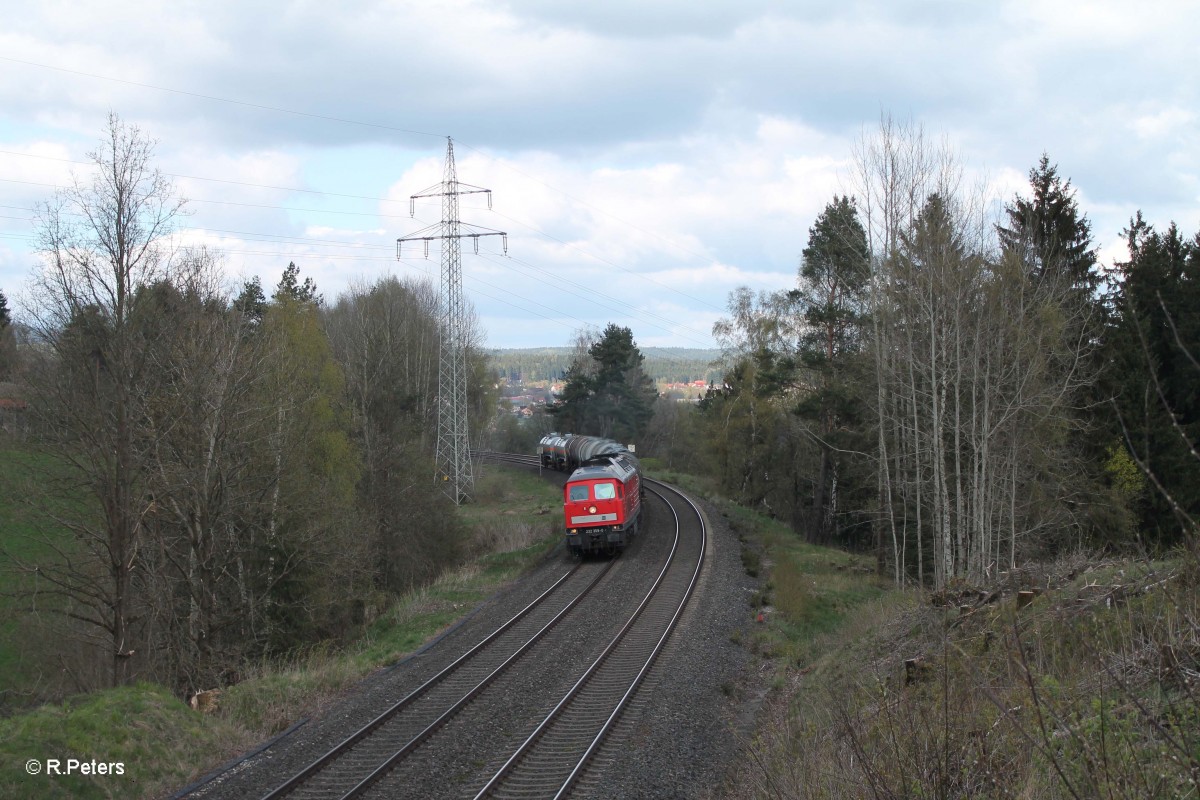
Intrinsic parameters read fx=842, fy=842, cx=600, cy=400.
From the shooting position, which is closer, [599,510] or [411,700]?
[411,700]

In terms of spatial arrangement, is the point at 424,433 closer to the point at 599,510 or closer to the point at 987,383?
the point at 599,510

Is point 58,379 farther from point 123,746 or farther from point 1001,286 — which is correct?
point 1001,286

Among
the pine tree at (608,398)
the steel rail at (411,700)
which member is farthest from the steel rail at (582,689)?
the pine tree at (608,398)

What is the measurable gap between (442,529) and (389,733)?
1903 cm

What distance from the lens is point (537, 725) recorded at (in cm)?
1090

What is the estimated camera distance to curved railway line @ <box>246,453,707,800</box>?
9.12 metres

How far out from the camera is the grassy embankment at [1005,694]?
441 centimetres

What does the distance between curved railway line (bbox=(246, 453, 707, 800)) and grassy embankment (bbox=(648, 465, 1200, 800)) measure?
82.7 inches

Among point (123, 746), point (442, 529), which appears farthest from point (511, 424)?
point (123, 746)

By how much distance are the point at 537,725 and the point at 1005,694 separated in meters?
6.36

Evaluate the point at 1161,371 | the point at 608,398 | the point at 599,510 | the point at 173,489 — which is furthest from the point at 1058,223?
the point at 608,398

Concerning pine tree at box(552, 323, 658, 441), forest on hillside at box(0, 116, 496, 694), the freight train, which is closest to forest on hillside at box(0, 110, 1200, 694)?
forest on hillside at box(0, 116, 496, 694)

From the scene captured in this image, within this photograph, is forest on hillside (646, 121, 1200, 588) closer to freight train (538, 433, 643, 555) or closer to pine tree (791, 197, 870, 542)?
pine tree (791, 197, 870, 542)

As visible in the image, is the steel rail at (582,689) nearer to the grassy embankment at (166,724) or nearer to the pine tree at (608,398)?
the grassy embankment at (166,724)
